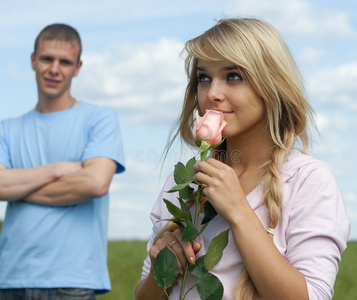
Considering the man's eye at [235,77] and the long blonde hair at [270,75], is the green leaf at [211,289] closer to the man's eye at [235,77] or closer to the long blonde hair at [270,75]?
the long blonde hair at [270,75]

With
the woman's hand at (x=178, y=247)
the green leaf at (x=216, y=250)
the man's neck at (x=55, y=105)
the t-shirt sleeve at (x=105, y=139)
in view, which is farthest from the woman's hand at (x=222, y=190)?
the man's neck at (x=55, y=105)

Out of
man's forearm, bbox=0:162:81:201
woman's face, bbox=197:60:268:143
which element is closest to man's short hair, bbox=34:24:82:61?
man's forearm, bbox=0:162:81:201

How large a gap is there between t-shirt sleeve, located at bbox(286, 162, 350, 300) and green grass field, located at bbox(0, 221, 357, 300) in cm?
805

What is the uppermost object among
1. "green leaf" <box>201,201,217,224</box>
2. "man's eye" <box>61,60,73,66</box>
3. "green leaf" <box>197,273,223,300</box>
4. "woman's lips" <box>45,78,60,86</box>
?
"man's eye" <box>61,60,73,66</box>

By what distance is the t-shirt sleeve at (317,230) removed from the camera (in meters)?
2.69

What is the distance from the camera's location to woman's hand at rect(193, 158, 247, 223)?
2.64m

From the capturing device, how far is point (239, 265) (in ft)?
9.32

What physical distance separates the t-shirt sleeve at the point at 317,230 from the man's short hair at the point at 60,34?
3767 millimetres

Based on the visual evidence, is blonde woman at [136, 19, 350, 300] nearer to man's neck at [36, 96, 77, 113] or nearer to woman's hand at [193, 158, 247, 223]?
woman's hand at [193, 158, 247, 223]

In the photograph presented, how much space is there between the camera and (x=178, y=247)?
283 centimetres

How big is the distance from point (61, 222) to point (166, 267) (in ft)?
8.92

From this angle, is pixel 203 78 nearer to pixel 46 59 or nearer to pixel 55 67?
pixel 55 67

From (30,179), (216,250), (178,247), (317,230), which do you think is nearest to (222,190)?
(216,250)

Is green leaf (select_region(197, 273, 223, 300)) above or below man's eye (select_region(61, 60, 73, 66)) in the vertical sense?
below
